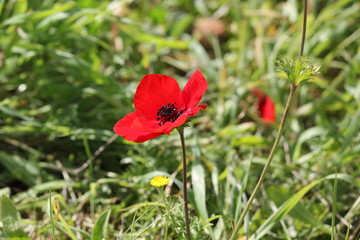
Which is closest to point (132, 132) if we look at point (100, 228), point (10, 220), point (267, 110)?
point (100, 228)

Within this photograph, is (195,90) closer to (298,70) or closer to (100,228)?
(298,70)

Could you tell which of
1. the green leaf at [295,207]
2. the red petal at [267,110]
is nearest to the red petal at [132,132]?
the green leaf at [295,207]

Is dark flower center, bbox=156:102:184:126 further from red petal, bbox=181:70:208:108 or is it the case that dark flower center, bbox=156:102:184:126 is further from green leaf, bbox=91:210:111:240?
green leaf, bbox=91:210:111:240

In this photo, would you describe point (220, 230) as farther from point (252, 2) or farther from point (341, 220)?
point (252, 2)

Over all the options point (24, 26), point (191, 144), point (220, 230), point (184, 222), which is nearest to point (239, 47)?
point (191, 144)

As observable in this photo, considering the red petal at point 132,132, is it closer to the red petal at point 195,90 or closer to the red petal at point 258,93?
the red petal at point 195,90

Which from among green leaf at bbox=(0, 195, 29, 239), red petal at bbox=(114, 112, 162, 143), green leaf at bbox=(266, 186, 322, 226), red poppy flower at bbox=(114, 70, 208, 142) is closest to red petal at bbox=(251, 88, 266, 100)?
green leaf at bbox=(266, 186, 322, 226)
